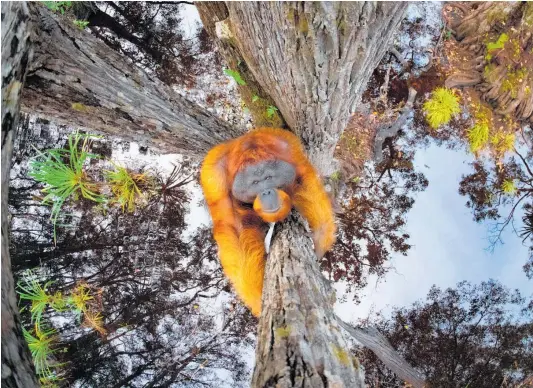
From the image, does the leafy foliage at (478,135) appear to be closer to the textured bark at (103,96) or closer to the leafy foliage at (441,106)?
the leafy foliage at (441,106)

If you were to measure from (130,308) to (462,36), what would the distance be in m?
4.83

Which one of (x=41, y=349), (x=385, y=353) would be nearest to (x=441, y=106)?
(x=385, y=353)

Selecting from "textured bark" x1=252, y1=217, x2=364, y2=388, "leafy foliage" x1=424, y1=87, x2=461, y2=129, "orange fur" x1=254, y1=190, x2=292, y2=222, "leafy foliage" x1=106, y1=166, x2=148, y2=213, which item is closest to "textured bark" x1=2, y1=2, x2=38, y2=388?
"textured bark" x1=252, y1=217, x2=364, y2=388

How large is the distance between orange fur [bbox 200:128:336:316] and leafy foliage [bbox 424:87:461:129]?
276 centimetres

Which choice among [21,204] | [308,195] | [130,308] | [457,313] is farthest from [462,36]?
[21,204]

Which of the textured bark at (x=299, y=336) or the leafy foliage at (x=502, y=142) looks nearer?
the textured bark at (x=299, y=336)

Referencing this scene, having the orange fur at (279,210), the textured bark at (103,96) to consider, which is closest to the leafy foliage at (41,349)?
the textured bark at (103,96)

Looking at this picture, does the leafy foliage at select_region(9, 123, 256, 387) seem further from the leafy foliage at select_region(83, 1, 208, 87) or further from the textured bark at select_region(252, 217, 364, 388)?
the textured bark at select_region(252, 217, 364, 388)

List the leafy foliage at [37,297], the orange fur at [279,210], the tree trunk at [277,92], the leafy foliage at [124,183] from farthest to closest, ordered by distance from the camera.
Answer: the leafy foliage at [37,297] → the leafy foliage at [124,183] → the orange fur at [279,210] → the tree trunk at [277,92]

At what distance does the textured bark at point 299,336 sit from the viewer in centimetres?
130

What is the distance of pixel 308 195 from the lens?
2820 mm

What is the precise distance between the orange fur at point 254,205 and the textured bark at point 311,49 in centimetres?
31

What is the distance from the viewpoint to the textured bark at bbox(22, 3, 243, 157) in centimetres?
217

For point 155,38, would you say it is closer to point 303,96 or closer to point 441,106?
point 303,96
